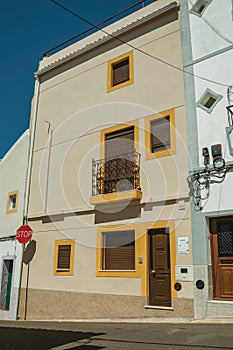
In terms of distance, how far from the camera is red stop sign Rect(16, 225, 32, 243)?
12.3 meters

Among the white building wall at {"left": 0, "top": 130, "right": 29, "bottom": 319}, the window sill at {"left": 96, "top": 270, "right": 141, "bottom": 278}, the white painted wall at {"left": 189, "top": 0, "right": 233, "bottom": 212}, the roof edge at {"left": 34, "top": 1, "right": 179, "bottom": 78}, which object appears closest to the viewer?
the white painted wall at {"left": 189, "top": 0, "right": 233, "bottom": 212}

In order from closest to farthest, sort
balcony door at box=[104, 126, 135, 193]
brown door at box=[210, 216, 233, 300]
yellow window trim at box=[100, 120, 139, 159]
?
1. brown door at box=[210, 216, 233, 300]
2. balcony door at box=[104, 126, 135, 193]
3. yellow window trim at box=[100, 120, 139, 159]

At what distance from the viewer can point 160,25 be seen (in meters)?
10.7

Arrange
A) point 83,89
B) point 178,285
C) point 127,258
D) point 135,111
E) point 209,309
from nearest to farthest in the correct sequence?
point 209,309
point 178,285
point 127,258
point 135,111
point 83,89

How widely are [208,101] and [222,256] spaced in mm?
3947

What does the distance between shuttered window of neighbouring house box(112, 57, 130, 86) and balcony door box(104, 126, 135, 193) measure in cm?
185

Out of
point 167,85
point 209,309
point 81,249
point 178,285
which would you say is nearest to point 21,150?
point 81,249

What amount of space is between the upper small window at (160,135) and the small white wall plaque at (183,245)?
236 centimetres

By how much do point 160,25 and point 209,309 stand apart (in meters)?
8.20

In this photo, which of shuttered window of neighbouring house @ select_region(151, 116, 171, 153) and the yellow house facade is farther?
shuttered window of neighbouring house @ select_region(151, 116, 171, 153)

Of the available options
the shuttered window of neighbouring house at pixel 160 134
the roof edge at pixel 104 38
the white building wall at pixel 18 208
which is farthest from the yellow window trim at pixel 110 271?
the roof edge at pixel 104 38

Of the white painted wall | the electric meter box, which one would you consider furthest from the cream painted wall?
the electric meter box

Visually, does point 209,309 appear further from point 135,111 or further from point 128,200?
point 135,111

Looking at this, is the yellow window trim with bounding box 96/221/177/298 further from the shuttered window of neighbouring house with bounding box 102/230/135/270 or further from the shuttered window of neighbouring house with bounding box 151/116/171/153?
the shuttered window of neighbouring house with bounding box 151/116/171/153
